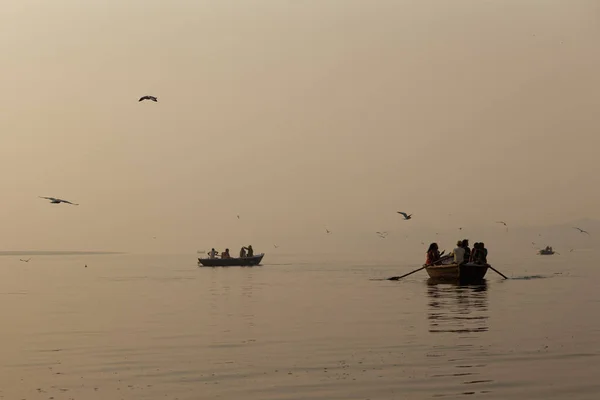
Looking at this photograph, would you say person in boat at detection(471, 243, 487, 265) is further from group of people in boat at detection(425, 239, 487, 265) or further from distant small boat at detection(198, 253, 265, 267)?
distant small boat at detection(198, 253, 265, 267)

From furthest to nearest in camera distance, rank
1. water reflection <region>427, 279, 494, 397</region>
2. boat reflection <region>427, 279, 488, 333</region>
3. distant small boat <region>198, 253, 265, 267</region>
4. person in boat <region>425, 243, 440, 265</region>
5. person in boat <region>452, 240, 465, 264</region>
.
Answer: distant small boat <region>198, 253, 265, 267</region> → person in boat <region>425, 243, 440, 265</region> → person in boat <region>452, 240, 465, 264</region> → boat reflection <region>427, 279, 488, 333</region> → water reflection <region>427, 279, 494, 397</region>

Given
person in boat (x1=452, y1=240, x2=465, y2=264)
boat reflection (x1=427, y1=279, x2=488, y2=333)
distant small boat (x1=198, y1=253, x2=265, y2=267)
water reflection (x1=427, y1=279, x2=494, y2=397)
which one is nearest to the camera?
water reflection (x1=427, y1=279, x2=494, y2=397)

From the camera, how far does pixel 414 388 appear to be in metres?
19.7

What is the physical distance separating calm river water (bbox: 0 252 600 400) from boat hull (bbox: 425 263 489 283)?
5237 millimetres

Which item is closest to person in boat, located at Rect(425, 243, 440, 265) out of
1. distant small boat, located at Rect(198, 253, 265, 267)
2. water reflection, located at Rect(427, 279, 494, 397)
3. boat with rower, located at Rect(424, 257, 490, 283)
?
boat with rower, located at Rect(424, 257, 490, 283)

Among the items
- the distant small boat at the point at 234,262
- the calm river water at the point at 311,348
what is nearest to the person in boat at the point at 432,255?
the calm river water at the point at 311,348

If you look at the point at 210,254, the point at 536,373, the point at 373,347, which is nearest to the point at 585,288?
the point at 373,347

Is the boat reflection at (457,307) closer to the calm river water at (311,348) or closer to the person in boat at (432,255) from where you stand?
the calm river water at (311,348)

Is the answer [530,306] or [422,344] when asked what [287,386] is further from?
[530,306]

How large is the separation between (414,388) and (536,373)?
11.4 ft

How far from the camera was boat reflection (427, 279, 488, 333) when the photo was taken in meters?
32.0

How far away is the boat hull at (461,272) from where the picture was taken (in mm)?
56172

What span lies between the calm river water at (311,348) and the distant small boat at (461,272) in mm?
5237

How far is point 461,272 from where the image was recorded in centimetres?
5631
